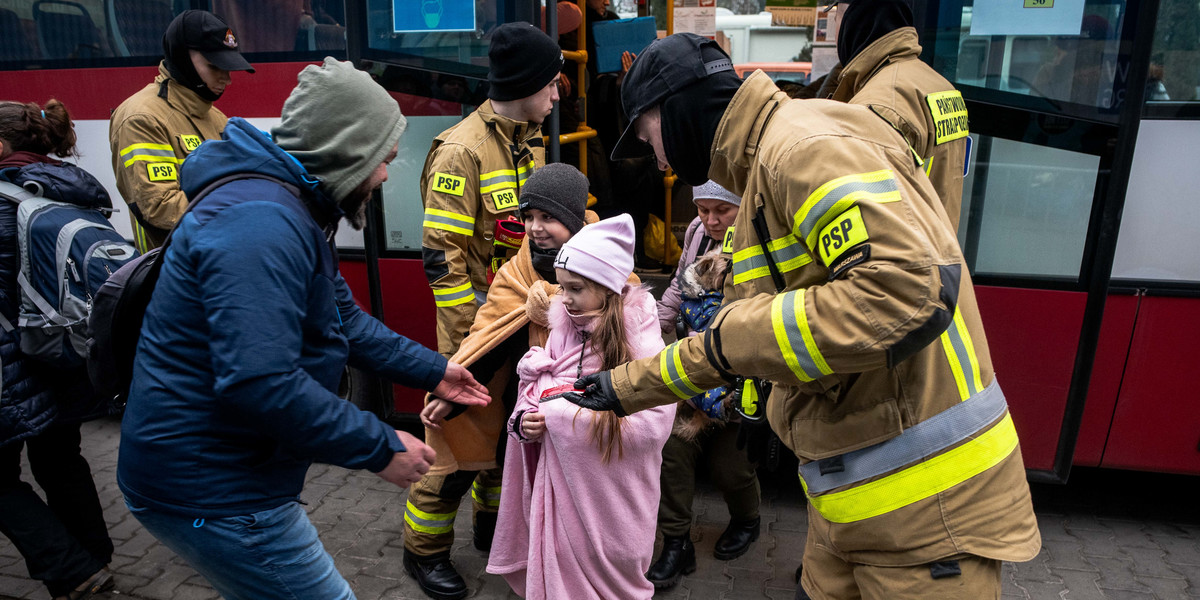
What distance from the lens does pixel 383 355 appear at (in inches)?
95.0

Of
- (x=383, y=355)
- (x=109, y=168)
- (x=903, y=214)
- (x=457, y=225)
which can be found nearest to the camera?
(x=903, y=214)


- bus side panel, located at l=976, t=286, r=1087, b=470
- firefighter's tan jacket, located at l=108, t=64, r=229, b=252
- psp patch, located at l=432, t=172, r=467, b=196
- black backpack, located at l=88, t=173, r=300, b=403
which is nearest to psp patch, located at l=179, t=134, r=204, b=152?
firefighter's tan jacket, located at l=108, t=64, r=229, b=252

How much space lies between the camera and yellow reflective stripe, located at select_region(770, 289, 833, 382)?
58.3 inches

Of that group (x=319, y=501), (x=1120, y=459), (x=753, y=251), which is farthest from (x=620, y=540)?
(x=1120, y=459)

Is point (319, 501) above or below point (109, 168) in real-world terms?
below

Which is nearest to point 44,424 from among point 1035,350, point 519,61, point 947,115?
point 519,61

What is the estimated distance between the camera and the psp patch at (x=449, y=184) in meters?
3.34

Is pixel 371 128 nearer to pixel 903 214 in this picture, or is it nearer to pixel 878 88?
pixel 903 214

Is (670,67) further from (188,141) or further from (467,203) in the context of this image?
(188,141)

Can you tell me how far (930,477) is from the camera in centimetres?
164

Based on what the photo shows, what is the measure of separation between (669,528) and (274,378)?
83.4 inches

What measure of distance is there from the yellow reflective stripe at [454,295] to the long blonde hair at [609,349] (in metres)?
0.91

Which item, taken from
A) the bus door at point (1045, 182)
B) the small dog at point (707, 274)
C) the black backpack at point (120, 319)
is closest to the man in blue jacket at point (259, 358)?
the black backpack at point (120, 319)

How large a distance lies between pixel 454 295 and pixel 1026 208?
2.41 metres
